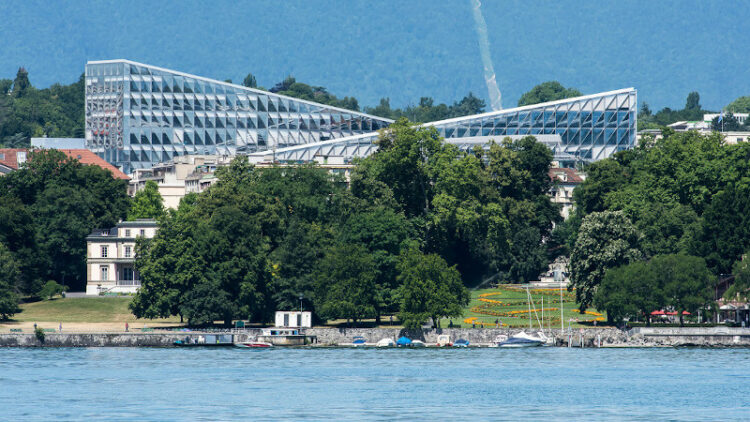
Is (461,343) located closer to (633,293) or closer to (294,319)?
(294,319)

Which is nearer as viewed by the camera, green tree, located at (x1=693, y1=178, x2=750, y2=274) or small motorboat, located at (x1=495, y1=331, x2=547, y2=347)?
small motorboat, located at (x1=495, y1=331, x2=547, y2=347)

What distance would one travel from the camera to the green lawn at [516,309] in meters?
129

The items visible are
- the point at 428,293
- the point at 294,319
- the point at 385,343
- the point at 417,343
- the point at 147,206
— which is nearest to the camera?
the point at 428,293

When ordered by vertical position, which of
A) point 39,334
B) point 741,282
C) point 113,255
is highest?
point 113,255

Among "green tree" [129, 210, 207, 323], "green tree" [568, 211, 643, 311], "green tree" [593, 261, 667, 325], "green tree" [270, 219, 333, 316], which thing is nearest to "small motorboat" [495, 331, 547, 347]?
"green tree" [593, 261, 667, 325]

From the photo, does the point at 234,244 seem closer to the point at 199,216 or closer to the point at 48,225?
the point at 199,216

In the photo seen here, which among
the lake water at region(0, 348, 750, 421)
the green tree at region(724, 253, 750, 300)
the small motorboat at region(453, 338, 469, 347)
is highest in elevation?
the green tree at region(724, 253, 750, 300)

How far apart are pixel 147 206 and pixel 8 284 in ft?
134

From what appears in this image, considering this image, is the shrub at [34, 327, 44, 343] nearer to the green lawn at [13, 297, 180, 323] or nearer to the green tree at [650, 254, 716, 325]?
the green lawn at [13, 297, 180, 323]

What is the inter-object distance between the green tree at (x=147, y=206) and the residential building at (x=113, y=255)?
9.36 meters

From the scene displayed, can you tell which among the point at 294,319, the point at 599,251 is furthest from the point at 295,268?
the point at 599,251

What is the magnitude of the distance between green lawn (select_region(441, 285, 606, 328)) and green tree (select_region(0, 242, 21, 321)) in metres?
38.6

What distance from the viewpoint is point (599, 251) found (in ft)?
427

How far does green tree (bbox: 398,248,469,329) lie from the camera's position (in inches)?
4825
